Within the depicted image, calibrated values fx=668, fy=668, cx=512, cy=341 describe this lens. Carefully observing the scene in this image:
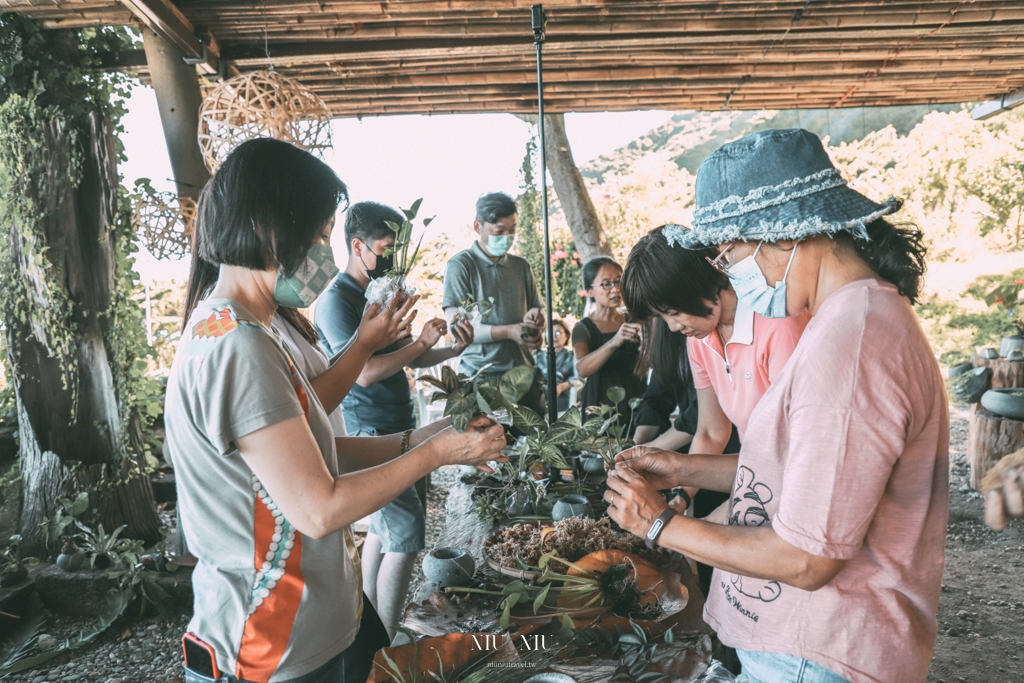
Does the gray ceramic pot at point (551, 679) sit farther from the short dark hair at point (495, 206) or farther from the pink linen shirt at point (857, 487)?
the short dark hair at point (495, 206)

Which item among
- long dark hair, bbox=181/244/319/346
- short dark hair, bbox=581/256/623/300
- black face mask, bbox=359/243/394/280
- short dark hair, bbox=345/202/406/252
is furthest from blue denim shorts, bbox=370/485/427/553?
short dark hair, bbox=581/256/623/300

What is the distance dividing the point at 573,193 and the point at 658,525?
5535 mm

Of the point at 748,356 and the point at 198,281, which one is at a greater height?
the point at 198,281

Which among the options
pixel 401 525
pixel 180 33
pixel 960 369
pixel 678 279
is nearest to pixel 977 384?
pixel 960 369

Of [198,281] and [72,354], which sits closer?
[198,281]

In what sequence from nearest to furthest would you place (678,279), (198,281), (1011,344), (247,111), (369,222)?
(198,281), (678,279), (369,222), (247,111), (1011,344)

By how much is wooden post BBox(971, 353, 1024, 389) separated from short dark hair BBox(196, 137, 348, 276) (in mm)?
6390

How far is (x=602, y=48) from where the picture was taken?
3971 mm

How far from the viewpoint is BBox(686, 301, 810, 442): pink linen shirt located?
1.68 m

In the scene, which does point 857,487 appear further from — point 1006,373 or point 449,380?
point 1006,373

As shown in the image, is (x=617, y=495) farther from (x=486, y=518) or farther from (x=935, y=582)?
(x=486, y=518)

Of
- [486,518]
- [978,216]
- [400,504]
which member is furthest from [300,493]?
[978,216]

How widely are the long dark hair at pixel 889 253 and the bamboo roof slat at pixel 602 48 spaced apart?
107 inches

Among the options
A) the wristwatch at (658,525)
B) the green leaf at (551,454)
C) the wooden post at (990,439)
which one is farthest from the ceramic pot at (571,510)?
the wooden post at (990,439)
